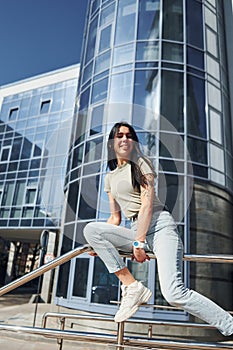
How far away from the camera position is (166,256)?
61.4 inches

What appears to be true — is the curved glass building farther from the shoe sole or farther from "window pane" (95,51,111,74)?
the shoe sole

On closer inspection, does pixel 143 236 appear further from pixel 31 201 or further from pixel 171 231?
pixel 31 201

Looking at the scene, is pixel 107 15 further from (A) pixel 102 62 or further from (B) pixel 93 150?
(B) pixel 93 150

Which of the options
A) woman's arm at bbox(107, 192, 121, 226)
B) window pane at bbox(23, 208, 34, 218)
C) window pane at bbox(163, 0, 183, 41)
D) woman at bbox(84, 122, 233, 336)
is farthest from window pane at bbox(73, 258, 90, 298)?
window pane at bbox(23, 208, 34, 218)

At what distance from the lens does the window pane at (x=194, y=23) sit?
32.9 feet

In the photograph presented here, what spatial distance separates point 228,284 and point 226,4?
36.7 ft

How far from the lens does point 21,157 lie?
19.5m

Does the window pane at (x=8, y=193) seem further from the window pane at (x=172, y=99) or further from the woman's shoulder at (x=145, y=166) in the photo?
the woman's shoulder at (x=145, y=166)

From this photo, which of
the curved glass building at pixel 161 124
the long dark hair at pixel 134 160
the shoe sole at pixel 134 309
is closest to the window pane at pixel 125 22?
the curved glass building at pixel 161 124

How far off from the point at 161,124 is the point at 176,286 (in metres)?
7.46

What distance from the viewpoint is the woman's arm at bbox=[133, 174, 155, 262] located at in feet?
5.32

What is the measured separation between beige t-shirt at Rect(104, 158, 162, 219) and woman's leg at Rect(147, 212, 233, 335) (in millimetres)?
200

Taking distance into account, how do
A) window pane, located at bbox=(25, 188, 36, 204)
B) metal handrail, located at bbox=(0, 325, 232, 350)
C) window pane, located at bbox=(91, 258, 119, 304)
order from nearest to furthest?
metal handrail, located at bbox=(0, 325, 232, 350) → window pane, located at bbox=(91, 258, 119, 304) → window pane, located at bbox=(25, 188, 36, 204)

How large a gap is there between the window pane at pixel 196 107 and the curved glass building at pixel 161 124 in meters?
0.04
